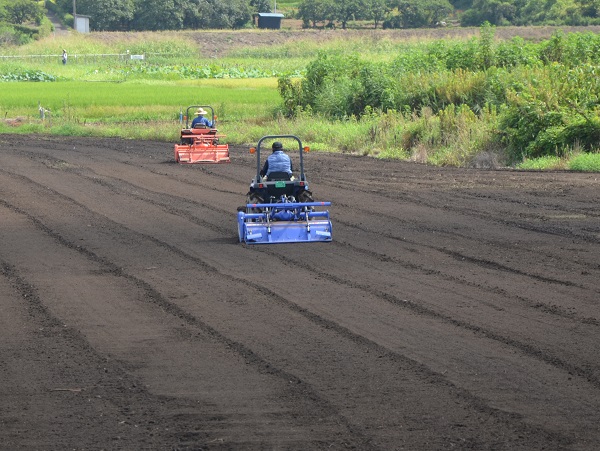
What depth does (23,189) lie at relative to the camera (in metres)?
22.3

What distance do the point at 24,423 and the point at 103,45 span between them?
91.7 metres

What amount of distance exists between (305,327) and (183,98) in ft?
137

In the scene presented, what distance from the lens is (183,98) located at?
51.1m

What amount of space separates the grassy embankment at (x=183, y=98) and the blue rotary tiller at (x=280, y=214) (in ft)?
35.5

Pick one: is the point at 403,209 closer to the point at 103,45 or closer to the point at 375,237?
the point at 375,237

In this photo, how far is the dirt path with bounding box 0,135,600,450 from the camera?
7.60 meters

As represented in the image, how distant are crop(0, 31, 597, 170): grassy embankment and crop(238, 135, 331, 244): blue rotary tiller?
10816mm

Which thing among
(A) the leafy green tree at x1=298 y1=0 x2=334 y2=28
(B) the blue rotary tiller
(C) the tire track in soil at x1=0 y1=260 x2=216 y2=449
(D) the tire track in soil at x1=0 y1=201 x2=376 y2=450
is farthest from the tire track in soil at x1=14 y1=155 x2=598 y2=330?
(A) the leafy green tree at x1=298 y1=0 x2=334 y2=28

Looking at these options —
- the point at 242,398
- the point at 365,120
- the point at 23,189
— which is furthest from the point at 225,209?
the point at 365,120

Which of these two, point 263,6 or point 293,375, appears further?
point 263,6

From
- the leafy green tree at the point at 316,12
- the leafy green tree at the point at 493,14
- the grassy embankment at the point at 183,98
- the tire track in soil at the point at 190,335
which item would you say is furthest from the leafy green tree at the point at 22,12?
the tire track in soil at the point at 190,335

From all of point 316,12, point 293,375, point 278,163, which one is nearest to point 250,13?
point 316,12

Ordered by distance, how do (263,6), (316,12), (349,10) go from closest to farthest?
(349,10) < (316,12) < (263,6)

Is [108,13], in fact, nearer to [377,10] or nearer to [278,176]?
[377,10]
